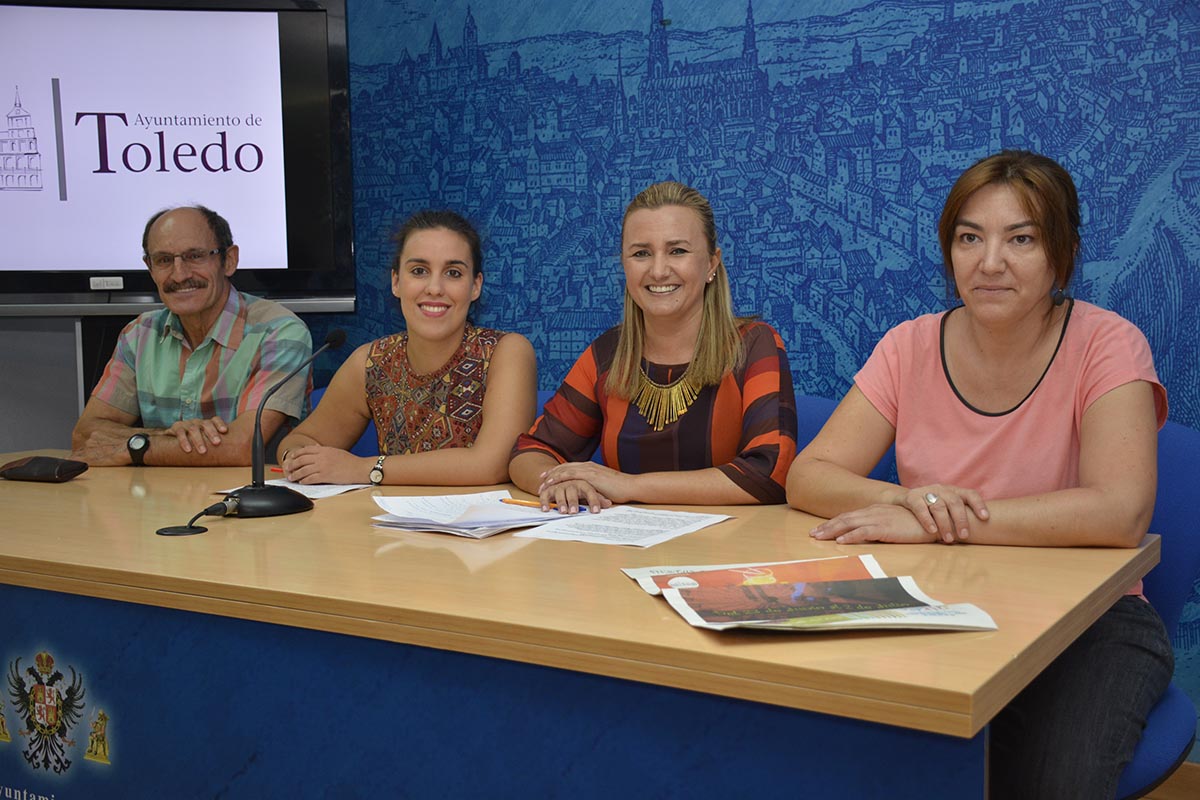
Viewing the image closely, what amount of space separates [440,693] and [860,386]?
0.97 metres

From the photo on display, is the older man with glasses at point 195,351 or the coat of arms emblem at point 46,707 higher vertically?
the older man with glasses at point 195,351

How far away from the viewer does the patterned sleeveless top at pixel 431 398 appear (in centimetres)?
237

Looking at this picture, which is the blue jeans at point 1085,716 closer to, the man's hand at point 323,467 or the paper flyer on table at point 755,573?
the paper flyer on table at point 755,573

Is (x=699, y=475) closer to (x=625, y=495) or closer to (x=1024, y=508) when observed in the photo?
(x=625, y=495)

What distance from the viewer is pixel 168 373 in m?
2.76

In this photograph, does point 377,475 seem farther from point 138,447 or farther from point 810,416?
point 810,416

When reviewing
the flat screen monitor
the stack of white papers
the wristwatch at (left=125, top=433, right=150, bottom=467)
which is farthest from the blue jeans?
the flat screen monitor

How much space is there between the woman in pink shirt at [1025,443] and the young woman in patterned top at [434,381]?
0.74m

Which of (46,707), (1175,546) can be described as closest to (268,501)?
(46,707)

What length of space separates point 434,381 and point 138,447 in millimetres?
717

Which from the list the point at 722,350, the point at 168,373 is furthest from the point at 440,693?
the point at 168,373

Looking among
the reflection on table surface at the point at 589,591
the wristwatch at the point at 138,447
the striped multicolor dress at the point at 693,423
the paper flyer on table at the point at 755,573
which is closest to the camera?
the reflection on table surface at the point at 589,591

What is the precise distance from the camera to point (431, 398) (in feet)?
7.85

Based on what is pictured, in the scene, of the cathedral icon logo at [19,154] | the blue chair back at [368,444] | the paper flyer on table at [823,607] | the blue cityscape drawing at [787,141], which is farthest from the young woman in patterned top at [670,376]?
the cathedral icon logo at [19,154]
